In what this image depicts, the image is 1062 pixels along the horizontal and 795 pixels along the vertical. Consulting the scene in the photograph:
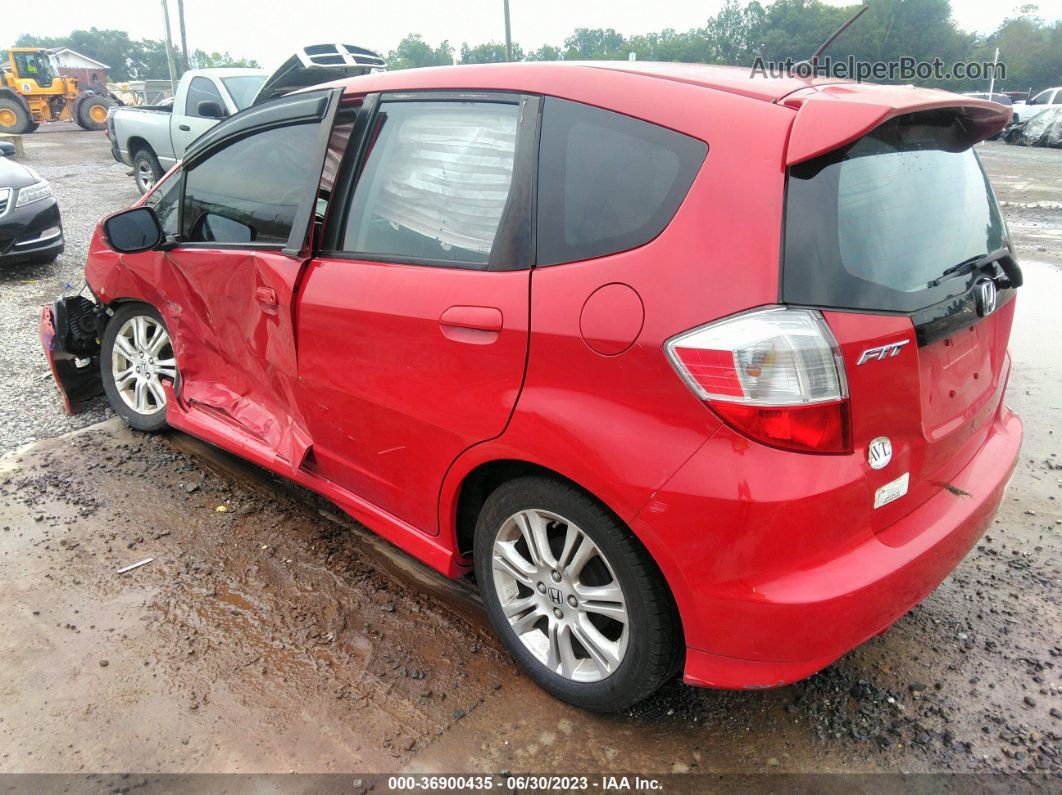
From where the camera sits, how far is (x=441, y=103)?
8.01 ft

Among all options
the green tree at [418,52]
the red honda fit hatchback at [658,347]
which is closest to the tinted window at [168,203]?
the red honda fit hatchback at [658,347]

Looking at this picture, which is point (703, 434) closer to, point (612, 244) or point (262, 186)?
point (612, 244)

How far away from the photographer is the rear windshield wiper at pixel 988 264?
6.47 feet

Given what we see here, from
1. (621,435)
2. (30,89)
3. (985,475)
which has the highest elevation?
(30,89)

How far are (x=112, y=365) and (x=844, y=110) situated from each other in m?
3.84

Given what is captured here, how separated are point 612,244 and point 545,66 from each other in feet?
2.27

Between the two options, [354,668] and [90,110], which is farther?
[90,110]

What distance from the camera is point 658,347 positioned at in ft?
5.85

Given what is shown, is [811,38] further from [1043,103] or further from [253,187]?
Answer: [253,187]

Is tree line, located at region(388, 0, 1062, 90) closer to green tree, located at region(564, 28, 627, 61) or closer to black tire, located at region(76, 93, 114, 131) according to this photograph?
green tree, located at region(564, 28, 627, 61)

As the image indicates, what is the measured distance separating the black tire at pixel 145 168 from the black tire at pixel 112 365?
915cm

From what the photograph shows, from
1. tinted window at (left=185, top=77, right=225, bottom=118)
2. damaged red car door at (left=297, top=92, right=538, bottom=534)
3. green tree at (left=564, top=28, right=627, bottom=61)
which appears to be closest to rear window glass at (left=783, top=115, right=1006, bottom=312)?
damaged red car door at (left=297, top=92, right=538, bottom=534)

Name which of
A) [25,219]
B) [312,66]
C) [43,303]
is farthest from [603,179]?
[25,219]

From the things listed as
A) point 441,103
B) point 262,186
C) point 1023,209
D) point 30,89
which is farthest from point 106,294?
point 30,89
